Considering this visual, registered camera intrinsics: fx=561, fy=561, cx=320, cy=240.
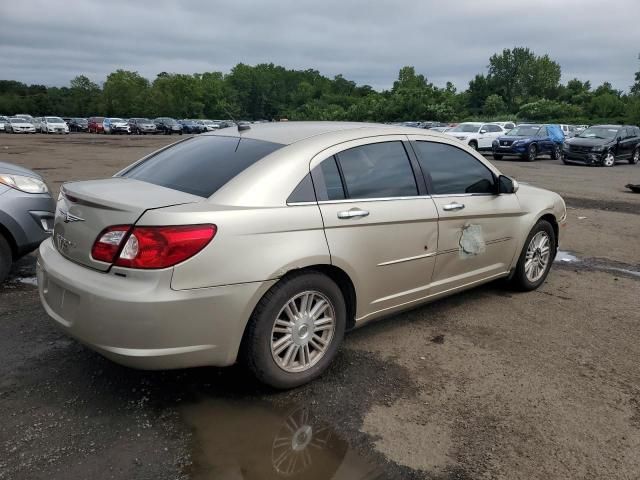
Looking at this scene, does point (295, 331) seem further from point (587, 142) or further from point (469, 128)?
point (469, 128)

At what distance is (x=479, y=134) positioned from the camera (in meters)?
26.4

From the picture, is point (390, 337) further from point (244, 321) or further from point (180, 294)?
point (180, 294)

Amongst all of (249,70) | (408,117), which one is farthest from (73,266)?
(249,70)

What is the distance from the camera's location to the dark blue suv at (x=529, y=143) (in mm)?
23922

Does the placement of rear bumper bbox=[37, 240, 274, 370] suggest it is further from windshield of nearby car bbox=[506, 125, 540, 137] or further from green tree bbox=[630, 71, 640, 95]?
green tree bbox=[630, 71, 640, 95]

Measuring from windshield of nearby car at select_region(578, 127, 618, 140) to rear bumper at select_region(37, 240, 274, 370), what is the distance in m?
23.4

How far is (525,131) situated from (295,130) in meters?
23.6

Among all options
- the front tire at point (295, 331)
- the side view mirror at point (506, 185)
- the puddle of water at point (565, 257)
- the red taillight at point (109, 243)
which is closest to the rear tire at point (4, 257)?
the red taillight at point (109, 243)

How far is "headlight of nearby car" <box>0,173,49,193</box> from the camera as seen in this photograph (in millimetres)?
5156

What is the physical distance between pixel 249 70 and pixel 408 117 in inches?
2795

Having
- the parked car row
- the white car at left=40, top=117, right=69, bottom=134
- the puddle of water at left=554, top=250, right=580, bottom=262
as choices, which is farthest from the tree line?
the puddle of water at left=554, top=250, right=580, bottom=262

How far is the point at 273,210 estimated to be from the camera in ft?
10.5

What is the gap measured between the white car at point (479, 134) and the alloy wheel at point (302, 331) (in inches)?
936

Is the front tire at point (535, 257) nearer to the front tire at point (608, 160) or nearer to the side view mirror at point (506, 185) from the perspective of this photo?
the side view mirror at point (506, 185)
